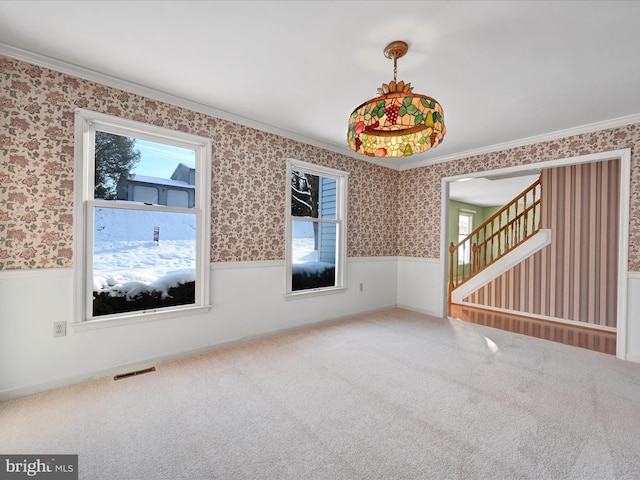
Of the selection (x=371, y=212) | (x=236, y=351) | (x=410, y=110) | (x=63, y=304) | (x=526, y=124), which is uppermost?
(x=526, y=124)

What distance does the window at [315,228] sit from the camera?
12.5ft

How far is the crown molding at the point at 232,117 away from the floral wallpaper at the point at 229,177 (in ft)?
0.16

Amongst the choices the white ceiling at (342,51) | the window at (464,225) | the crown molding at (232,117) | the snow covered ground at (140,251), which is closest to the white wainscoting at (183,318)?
the snow covered ground at (140,251)

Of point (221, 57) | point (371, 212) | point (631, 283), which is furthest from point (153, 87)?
point (631, 283)

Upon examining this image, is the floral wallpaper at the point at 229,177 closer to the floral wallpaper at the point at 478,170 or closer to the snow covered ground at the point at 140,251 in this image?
the floral wallpaper at the point at 478,170

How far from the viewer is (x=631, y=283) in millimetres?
3055

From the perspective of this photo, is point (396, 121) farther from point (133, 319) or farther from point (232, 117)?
point (133, 319)

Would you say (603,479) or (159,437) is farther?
(159,437)

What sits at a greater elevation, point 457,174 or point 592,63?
point 592,63

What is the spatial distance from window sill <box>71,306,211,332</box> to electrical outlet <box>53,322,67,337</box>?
0.18 ft

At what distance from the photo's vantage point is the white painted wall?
7.15ft

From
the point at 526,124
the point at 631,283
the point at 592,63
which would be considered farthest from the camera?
the point at 526,124

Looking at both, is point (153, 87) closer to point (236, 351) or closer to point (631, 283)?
point (236, 351)

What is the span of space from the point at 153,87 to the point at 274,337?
2823 mm
